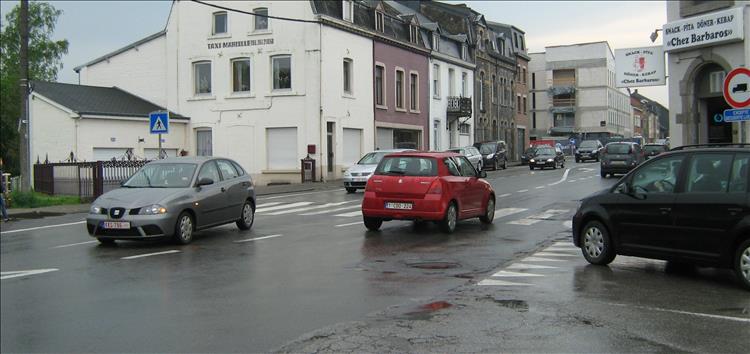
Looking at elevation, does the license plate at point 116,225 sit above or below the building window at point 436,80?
below

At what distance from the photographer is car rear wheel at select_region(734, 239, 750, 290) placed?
8.04m

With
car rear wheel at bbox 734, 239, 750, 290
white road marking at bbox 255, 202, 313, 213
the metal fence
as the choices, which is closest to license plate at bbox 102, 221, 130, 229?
white road marking at bbox 255, 202, 313, 213

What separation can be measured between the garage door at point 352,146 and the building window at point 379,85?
120 inches

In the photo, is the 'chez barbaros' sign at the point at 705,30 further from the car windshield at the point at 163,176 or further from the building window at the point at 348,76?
the building window at the point at 348,76

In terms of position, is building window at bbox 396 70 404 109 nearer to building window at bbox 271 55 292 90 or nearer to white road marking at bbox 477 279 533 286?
building window at bbox 271 55 292 90

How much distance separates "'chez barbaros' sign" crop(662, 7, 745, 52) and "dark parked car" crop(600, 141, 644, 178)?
12053 millimetres

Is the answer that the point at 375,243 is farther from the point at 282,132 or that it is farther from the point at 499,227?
the point at 282,132

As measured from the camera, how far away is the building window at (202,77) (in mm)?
38750

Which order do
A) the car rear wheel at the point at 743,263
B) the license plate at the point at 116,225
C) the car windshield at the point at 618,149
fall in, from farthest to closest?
the car windshield at the point at 618,149, the license plate at the point at 116,225, the car rear wheel at the point at 743,263

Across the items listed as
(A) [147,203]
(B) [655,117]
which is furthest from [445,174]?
(B) [655,117]

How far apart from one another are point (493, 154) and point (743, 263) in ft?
130

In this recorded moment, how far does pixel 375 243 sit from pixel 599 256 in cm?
406

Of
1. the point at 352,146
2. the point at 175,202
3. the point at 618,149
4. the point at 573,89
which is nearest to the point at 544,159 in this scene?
the point at 618,149

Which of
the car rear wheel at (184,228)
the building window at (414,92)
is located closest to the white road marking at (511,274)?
the car rear wheel at (184,228)
